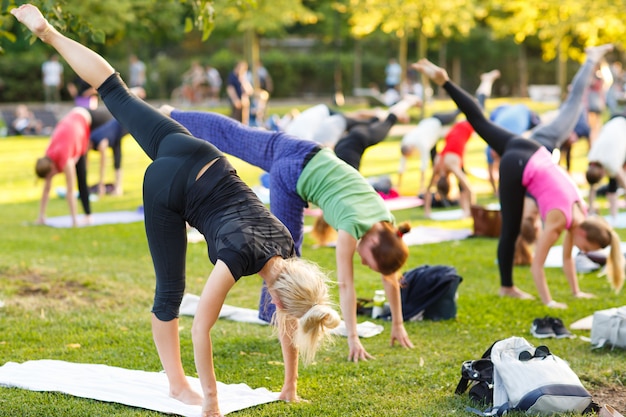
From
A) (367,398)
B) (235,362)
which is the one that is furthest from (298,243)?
(367,398)

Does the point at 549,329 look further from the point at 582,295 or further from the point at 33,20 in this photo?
the point at 33,20

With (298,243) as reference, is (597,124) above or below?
below

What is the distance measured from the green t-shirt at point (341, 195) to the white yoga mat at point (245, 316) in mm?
1146

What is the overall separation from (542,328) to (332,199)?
2.02 meters

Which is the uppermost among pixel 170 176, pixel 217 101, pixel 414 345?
pixel 170 176

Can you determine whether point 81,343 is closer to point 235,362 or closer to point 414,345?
point 235,362

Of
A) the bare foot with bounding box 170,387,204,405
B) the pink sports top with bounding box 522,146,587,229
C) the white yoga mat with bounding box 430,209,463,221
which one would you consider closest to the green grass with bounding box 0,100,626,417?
the bare foot with bounding box 170,387,204,405

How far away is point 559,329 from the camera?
20.6ft

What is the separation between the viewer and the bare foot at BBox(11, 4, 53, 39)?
4.64 metres

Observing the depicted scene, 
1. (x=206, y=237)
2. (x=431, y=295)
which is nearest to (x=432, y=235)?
(x=431, y=295)

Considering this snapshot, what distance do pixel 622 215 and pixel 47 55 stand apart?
2831 centimetres

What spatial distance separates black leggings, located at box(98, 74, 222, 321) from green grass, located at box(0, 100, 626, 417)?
0.74 metres

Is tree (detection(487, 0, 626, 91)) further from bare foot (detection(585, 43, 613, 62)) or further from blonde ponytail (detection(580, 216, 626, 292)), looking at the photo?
blonde ponytail (detection(580, 216, 626, 292))

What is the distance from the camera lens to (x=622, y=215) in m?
11.8
